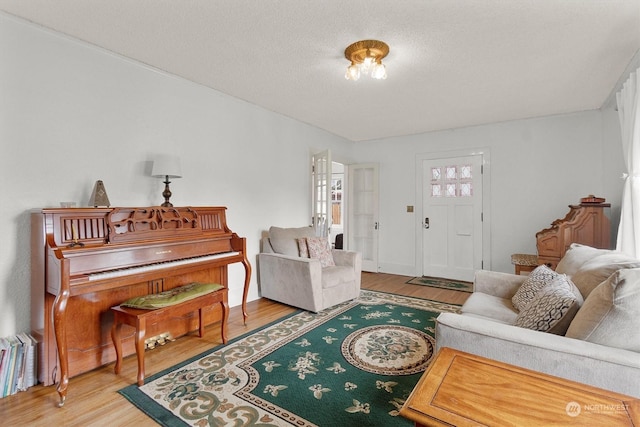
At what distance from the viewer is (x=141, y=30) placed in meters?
2.25

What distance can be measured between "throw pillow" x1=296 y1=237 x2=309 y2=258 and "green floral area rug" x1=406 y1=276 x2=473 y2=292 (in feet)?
6.44

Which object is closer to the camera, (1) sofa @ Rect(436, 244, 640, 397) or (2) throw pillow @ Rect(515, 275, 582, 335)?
(1) sofa @ Rect(436, 244, 640, 397)

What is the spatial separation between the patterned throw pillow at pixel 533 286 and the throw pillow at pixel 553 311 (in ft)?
0.99

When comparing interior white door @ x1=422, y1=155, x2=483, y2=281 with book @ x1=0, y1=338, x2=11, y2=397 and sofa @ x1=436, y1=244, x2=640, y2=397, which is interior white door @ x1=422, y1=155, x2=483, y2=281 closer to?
sofa @ x1=436, y1=244, x2=640, y2=397

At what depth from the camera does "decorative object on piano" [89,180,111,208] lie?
90.3 inches

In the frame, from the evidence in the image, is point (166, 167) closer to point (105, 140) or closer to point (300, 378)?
point (105, 140)

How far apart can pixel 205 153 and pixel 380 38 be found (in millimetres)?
2055

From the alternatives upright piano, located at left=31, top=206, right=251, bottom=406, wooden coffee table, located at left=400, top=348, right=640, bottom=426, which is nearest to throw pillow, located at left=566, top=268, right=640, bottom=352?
wooden coffee table, located at left=400, top=348, right=640, bottom=426

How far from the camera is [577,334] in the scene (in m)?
1.34

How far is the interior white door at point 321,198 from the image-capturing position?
15.2ft

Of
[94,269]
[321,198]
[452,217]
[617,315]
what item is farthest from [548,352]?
[452,217]

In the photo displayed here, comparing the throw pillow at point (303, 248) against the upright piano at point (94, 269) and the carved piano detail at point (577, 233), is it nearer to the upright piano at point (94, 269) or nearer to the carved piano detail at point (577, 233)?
the upright piano at point (94, 269)

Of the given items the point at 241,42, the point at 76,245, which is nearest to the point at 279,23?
the point at 241,42

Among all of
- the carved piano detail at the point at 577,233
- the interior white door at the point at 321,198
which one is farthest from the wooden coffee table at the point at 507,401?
the interior white door at the point at 321,198
